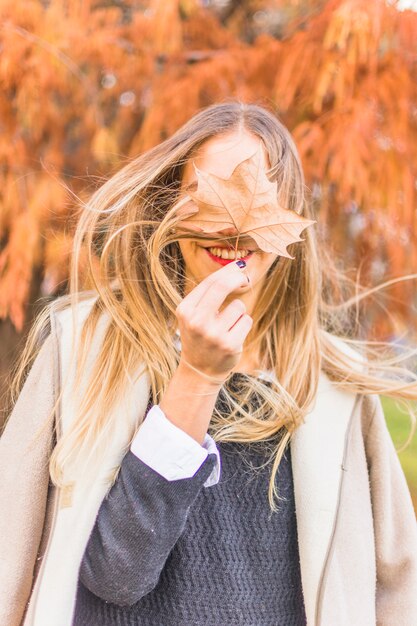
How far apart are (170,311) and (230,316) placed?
391mm

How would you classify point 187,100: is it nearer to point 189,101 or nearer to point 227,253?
point 189,101

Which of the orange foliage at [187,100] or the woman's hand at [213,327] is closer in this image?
the woman's hand at [213,327]

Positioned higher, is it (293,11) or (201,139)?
(293,11)

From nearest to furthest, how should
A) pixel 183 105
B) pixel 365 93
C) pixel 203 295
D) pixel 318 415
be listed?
1. pixel 203 295
2. pixel 318 415
3. pixel 365 93
4. pixel 183 105

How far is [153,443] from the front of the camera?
123cm

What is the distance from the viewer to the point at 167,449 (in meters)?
1.22

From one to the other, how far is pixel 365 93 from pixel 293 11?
23.7 inches

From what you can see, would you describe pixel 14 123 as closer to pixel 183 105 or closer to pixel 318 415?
pixel 183 105

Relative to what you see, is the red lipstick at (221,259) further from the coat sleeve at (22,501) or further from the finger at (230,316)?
the coat sleeve at (22,501)

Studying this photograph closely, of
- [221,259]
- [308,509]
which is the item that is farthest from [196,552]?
[221,259]

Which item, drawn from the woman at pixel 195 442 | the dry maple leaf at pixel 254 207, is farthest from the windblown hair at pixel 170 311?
the dry maple leaf at pixel 254 207

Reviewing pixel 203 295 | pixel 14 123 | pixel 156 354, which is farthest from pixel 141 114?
pixel 203 295

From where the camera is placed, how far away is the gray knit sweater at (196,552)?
123cm

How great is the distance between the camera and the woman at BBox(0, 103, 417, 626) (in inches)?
48.6
